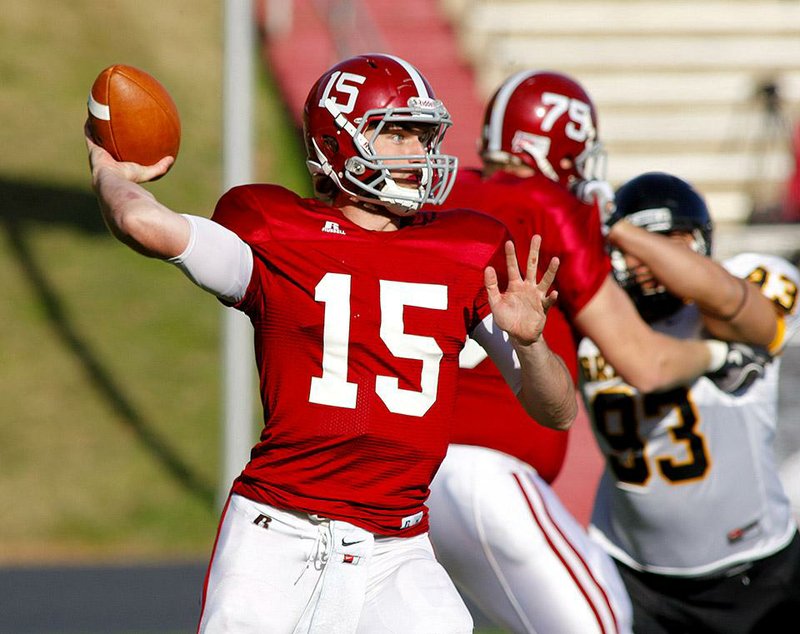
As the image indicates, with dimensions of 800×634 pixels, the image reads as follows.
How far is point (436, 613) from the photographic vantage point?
2768mm

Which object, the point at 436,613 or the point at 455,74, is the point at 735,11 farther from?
the point at 436,613

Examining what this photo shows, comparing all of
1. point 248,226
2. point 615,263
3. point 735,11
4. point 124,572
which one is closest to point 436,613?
point 248,226

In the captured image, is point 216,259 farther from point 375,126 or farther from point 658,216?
point 658,216

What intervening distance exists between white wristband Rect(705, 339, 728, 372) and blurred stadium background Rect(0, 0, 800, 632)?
2150 millimetres

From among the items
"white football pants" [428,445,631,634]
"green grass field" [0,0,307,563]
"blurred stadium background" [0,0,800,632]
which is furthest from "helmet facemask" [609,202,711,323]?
"green grass field" [0,0,307,563]

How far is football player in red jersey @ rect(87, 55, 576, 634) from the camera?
9.14 feet

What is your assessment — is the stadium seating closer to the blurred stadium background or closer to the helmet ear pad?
the blurred stadium background

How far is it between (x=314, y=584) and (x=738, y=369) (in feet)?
5.51

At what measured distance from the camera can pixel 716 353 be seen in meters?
3.85

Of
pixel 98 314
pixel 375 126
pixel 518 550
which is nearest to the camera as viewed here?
pixel 375 126

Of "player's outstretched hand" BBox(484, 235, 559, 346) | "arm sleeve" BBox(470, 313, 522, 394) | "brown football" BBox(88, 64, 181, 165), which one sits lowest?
"arm sleeve" BBox(470, 313, 522, 394)

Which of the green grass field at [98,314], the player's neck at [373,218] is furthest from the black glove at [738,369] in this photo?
the green grass field at [98,314]

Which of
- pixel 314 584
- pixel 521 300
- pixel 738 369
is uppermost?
pixel 521 300

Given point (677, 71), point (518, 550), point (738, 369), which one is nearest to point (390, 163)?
point (518, 550)
